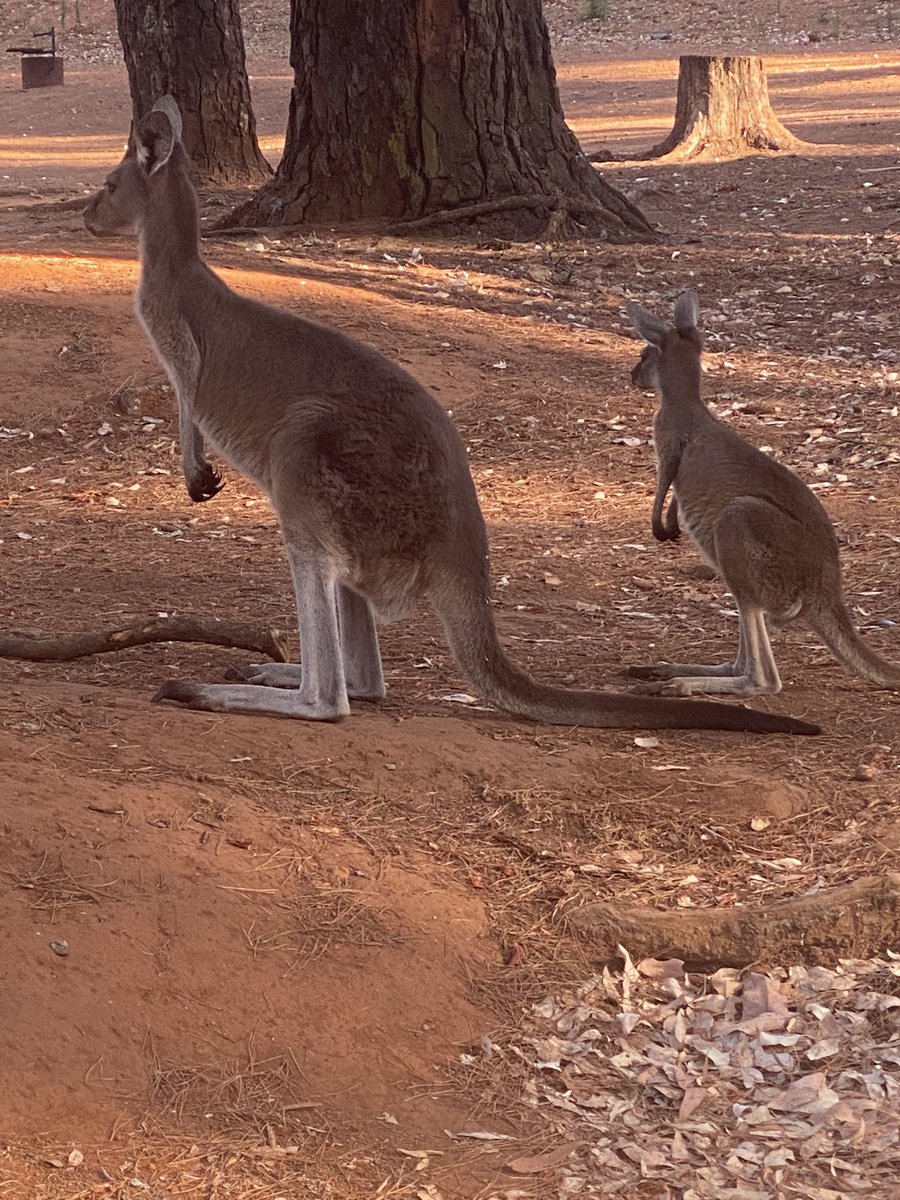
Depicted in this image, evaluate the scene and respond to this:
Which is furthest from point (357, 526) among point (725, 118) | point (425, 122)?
point (725, 118)

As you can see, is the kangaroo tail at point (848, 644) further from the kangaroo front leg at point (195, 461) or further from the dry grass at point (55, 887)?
the dry grass at point (55, 887)

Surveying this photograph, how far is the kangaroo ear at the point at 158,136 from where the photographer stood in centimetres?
521

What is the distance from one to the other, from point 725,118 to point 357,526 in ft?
44.4

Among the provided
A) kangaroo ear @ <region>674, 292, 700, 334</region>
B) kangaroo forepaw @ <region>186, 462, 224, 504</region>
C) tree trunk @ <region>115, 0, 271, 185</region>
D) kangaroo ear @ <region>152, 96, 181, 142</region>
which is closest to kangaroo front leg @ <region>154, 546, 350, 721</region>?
kangaroo forepaw @ <region>186, 462, 224, 504</region>

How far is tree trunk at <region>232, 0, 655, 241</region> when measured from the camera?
10.8 metres

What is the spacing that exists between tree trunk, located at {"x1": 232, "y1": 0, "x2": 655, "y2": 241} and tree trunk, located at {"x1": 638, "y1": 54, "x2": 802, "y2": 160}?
5373 mm

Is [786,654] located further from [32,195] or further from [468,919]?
[32,195]

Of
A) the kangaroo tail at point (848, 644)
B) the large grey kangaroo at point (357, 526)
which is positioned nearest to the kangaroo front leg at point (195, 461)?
the large grey kangaroo at point (357, 526)

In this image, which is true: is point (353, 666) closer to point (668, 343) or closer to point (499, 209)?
point (668, 343)

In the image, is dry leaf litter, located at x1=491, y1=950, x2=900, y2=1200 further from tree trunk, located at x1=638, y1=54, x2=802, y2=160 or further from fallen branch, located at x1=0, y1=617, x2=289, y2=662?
tree trunk, located at x1=638, y1=54, x2=802, y2=160

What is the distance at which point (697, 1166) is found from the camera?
3283 millimetres

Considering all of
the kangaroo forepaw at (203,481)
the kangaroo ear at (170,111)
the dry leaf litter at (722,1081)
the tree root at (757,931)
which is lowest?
the dry leaf litter at (722,1081)

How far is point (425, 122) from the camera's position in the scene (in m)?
11.0

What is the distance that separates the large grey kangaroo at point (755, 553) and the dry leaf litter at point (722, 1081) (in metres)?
1.36
